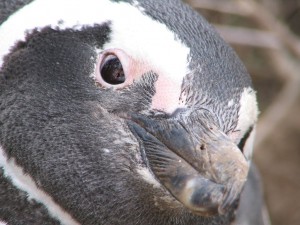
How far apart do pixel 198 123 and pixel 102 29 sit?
0.23m

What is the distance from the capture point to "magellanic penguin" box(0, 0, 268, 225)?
1288 millimetres

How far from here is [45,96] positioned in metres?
1.36

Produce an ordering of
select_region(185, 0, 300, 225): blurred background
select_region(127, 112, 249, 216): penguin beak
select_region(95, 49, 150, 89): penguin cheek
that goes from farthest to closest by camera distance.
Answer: select_region(185, 0, 300, 225): blurred background → select_region(95, 49, 150, 89): penguin cheek → select_region(127, 112, 249, 216): penguin beak

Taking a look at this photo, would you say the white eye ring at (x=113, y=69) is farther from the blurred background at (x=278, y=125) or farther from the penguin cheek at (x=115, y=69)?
the blurred background at (x=278, y=125)

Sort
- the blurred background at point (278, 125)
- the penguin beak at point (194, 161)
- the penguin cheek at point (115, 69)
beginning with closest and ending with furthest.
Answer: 1. the penguin beak at point (194, 161)
2. the penguin cheek at point (115, 69)
3. the blurred background at point (278, 125)

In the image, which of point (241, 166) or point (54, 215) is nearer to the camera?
point (241, 166)

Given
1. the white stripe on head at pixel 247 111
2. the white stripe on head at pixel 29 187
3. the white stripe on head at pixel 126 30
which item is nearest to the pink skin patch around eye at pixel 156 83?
the white stripe on head at pixel 126 30

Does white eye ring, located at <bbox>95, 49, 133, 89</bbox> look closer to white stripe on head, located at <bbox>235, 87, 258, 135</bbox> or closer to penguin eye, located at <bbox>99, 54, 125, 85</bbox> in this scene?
penguin eye, located at <bbox>99, 54, 125, 85</bbox>

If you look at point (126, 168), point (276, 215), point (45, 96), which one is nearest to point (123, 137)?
point (126, 168)

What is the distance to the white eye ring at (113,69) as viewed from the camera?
1.32m

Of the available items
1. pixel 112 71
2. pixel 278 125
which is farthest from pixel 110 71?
pixel 278 125

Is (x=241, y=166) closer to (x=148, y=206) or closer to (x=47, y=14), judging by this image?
(x=148, y=206)

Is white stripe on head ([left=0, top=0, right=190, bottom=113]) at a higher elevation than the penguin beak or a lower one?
higher

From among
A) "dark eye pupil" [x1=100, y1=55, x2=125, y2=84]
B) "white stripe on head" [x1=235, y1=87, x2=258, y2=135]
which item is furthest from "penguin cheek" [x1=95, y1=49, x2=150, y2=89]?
"white stripe on head" [x1=235, y1=87, x2=258, y2=135]
